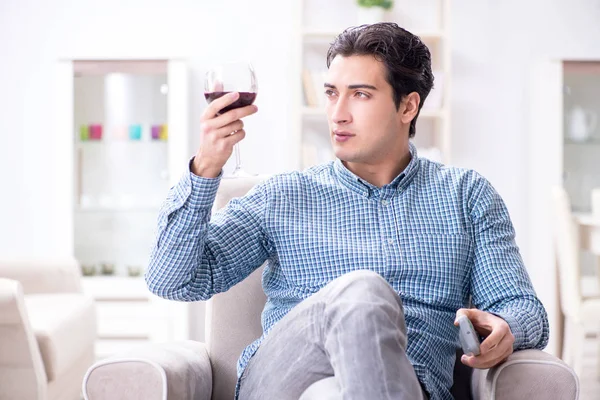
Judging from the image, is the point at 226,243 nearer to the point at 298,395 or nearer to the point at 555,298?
the point at 298,395

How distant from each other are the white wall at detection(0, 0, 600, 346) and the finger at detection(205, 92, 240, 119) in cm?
283

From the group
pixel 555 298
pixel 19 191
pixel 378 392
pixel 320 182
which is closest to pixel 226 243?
pixel 320 182

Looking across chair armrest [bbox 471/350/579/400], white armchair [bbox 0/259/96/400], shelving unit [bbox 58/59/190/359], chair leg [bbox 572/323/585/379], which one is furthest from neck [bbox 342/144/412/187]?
shelving unit [bbox 58/59/190/359]

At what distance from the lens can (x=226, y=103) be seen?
4.96 feet

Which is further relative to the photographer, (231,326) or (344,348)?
(231,326)

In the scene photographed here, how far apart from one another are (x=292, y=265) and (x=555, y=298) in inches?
100.0

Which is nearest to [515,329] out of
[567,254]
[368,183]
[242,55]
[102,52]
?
[368,183]

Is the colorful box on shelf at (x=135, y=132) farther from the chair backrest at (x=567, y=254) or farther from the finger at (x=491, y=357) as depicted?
the finger at (x=491, y=357)

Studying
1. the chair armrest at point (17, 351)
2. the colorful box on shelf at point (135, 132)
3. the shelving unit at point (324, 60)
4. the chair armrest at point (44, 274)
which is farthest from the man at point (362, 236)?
the colorful box on shelf at point (135, 132)

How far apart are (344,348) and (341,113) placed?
0.67 metres

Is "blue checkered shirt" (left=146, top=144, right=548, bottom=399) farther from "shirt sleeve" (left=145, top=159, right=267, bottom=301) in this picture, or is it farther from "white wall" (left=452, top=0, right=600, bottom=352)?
"white wall" (left=452, top=0, right=600, bottom=352)

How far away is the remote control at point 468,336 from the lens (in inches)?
56.7

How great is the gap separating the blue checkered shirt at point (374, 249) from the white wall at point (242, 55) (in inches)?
99.7

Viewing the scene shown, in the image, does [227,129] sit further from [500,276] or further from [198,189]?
[500,276]
